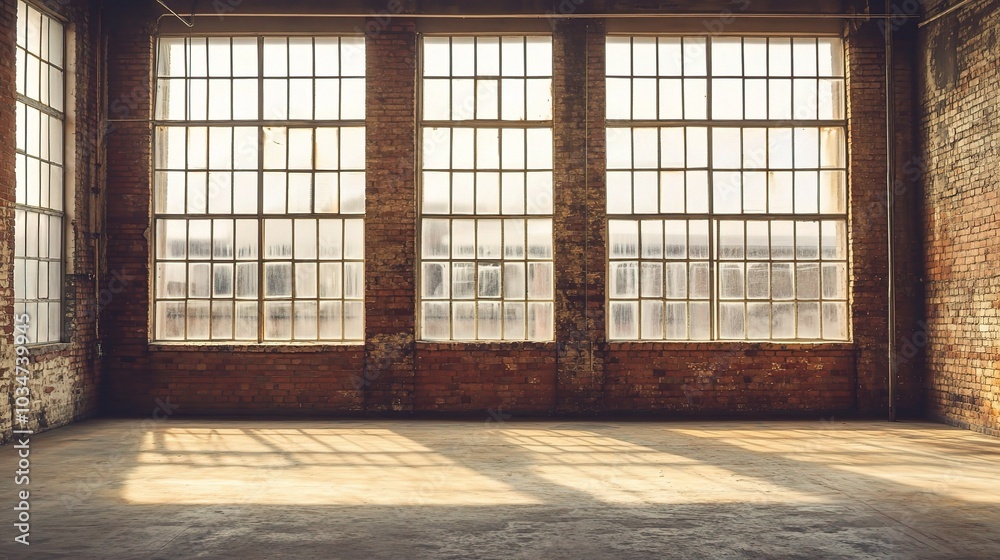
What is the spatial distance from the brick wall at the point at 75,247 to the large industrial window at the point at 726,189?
18.0 ft

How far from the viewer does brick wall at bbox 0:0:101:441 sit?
6754mm

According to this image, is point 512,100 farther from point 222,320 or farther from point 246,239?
point 222,320

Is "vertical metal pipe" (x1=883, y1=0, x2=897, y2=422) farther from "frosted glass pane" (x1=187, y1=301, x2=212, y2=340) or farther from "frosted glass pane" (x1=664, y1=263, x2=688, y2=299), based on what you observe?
"frosted glass pane" (x1=187, y1=301, x2=212, y2=340)

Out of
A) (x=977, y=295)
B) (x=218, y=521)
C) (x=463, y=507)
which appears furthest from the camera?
(x=977, y=295)

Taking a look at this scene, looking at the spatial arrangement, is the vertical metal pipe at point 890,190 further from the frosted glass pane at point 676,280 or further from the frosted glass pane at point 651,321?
the frosted glass pane at point 651,321

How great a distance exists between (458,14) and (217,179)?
10.4 feet

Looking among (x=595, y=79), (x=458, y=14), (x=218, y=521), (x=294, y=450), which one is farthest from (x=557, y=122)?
(x=218, y=521)

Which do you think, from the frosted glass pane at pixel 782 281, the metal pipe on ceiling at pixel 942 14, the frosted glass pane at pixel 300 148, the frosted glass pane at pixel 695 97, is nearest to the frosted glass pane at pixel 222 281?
the frosted glass pane at pixel 300 148

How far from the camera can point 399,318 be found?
8250mm

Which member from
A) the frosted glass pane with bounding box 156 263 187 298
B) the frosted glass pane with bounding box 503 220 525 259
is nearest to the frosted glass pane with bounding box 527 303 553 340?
the frosted glass pane with bounding box 503 220 525 259

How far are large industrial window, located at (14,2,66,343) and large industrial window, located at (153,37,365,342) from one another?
97 cm

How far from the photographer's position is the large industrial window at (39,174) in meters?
7.14

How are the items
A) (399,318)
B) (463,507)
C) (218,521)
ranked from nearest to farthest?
(218,521) → (463,507) → (399,318)

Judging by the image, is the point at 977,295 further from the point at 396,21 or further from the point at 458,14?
the point at 396,21
